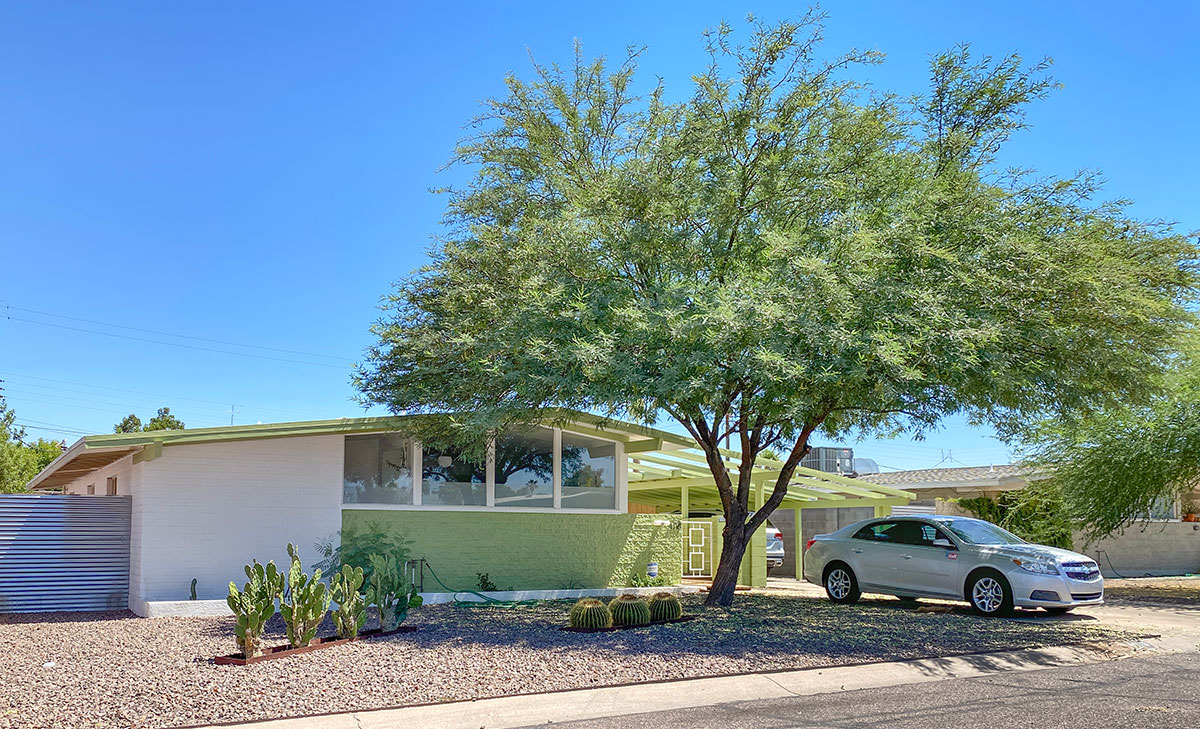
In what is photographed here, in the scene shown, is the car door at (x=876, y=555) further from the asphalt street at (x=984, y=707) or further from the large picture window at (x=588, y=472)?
the asphalt street at (x=984, y=707)

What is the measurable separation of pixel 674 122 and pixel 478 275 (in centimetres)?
350

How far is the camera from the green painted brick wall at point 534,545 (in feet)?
50.4

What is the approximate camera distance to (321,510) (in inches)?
584

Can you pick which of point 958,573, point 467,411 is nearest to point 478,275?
point 467,411

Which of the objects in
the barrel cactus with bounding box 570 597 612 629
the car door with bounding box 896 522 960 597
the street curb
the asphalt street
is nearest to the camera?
the asphalt street

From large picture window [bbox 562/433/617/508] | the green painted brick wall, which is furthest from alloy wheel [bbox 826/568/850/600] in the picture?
large picture window [bbox 562/433/617/508]

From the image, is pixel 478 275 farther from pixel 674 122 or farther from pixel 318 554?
pixel 318 554

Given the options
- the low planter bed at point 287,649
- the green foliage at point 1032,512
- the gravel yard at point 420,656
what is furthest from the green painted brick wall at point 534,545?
the green foliage at point 1032,512

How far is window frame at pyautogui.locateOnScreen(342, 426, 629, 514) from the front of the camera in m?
15.4

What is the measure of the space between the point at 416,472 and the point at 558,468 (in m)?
2.55

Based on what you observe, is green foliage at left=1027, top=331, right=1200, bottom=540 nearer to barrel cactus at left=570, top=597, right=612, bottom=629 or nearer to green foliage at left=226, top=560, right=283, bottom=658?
barrel cactus at left=570, top=597, right=612, bottom=629

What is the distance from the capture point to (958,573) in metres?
14.4

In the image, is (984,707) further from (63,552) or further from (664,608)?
(63,552)

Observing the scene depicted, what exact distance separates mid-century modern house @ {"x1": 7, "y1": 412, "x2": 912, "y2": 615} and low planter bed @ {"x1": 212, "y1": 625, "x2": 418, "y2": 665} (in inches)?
140
